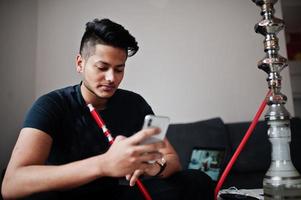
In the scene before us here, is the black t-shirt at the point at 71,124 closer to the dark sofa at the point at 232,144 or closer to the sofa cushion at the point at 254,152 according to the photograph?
the dark sofa at the point at 232,144

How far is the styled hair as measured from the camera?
766 mm

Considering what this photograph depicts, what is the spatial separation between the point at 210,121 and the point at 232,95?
31 centimetres

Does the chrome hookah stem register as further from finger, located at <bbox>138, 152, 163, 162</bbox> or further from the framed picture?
the framed picture

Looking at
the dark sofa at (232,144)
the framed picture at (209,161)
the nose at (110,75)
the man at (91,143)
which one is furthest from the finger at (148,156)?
the dark sofa at (232,144)

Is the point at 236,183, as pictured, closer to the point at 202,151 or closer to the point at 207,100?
the point at 202,151

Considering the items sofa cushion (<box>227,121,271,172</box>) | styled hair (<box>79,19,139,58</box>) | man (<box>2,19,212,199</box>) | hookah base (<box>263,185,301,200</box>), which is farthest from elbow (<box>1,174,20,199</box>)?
sofa cushion (<box>227,121,271,172</box>)

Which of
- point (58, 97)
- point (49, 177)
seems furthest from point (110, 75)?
point (49, 177)

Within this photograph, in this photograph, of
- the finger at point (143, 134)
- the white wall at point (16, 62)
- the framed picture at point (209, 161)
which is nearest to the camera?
→ the finger at point (143, 134)

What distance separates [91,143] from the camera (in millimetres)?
768

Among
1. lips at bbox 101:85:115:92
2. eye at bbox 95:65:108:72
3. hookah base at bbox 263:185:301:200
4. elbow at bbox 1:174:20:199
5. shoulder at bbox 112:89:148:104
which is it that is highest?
eye at bbox 95:65:108:72

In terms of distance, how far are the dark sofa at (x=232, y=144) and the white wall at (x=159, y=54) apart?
173 millimetres

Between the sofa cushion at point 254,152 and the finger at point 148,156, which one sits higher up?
the finger at point 148,156

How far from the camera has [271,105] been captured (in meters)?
0.55

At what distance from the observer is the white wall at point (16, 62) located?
1452 mm
